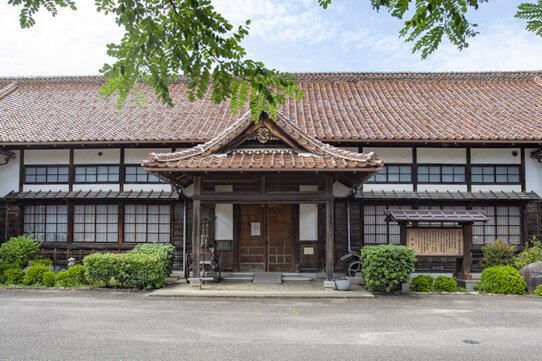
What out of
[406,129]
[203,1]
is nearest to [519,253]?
[406,129]

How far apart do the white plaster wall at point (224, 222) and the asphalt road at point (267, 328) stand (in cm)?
414

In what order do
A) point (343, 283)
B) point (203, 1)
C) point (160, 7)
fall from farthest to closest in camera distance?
point (343, 283) → point (160, 7) → point (203, 1)

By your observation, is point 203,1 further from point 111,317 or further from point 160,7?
point 111,317

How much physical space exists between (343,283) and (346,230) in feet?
10.1

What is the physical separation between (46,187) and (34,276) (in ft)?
12.3

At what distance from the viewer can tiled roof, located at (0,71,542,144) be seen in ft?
49.8

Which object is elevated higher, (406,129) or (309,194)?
(406,129)

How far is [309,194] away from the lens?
12.5m

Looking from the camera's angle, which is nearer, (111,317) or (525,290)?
(111,317)

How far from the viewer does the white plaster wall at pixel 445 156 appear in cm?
1534

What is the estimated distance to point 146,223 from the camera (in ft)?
51.5

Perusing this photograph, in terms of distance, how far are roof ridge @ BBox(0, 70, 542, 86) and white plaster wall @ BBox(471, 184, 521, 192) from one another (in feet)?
24.2

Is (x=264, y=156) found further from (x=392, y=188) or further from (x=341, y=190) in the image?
(x=392, y=188)

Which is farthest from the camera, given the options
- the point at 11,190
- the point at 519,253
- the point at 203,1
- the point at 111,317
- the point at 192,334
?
the point at 11,190
